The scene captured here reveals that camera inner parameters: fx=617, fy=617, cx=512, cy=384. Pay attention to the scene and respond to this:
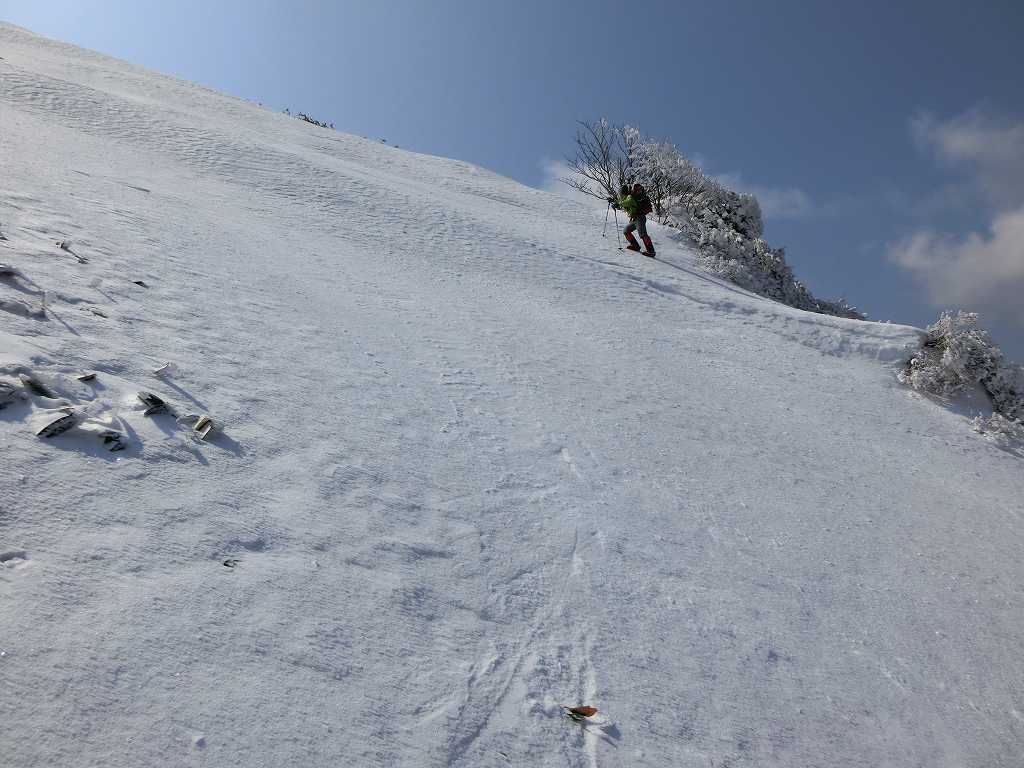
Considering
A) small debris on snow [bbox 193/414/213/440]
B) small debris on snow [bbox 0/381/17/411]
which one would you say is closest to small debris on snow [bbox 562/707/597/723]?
small debris on snow [bbox 193/414/213/440]

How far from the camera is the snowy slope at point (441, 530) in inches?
88.7

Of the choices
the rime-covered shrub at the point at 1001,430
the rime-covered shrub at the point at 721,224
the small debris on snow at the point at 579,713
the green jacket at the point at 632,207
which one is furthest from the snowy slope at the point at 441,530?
the rime-covered shrub at the point at 721,224

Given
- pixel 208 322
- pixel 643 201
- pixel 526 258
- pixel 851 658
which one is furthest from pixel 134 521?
pixel 643 201

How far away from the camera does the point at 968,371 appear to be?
25.9 feet

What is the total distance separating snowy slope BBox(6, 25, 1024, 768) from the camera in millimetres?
2254

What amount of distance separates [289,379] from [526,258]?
20.0 feet

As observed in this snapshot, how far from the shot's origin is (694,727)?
2729 millimetres

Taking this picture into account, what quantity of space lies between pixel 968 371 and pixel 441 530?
25.4 feet

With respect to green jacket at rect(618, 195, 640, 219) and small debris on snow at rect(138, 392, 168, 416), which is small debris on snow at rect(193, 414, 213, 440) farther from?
green jacket at rect(618, 195, 640, 219)

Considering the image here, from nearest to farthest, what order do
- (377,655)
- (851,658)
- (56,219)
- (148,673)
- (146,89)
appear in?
(148,673)
(377,655)
(851,658)
(56,219)
(146,89)

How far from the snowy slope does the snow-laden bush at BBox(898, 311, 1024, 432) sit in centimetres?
37

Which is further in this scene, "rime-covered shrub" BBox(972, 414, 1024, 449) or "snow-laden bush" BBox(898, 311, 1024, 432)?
"snow-laden bush" BBox(898, 311, 1024, 432)

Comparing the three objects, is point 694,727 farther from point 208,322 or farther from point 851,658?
point 208,322

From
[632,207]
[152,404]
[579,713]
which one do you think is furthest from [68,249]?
[632,207]
